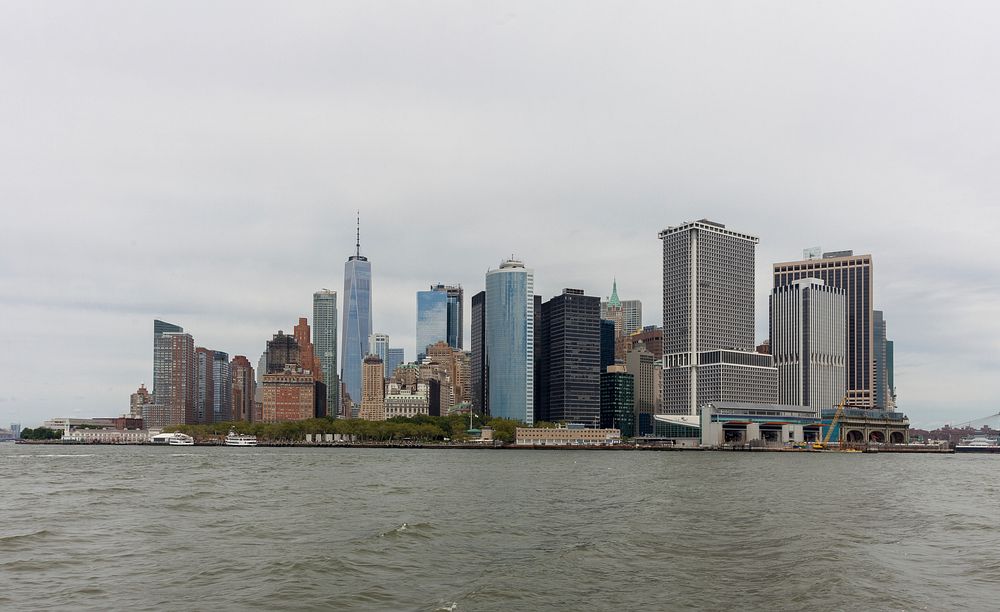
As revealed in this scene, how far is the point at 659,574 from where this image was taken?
37312 millimetres

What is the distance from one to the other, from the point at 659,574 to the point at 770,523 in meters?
21.6

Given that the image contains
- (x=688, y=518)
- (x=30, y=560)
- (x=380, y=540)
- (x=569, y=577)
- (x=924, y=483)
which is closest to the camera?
(x=569, y=577)

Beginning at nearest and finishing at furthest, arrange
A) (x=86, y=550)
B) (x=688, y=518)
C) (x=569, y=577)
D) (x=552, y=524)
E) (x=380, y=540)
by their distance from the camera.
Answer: (x=569, y=577), (x=86, y=550), (x=380, y=540), (x=552, y=524), (x=688, y=518)

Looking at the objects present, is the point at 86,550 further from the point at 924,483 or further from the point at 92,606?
the point at 924,483

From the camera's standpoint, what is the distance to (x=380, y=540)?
4638cm

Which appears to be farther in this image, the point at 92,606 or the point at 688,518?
the point at 688,518

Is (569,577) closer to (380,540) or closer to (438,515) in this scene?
(380,540)

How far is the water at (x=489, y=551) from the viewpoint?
32.7 meters

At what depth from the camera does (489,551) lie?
43219 millimetres

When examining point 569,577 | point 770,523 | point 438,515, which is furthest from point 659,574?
point 438,515

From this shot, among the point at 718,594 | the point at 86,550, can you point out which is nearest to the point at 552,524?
the point at 718,594

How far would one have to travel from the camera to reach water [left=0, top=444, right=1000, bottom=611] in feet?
107

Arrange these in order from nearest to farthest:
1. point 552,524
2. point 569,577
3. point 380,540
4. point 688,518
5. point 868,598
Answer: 1. point 868,598
2. point 569,577
3. point 380,540
4. point 552,524
5. point 688,518

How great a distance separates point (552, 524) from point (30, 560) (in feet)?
97.1
